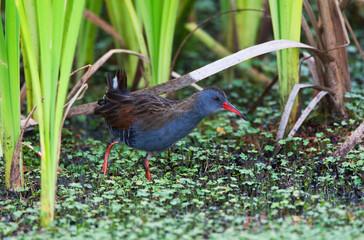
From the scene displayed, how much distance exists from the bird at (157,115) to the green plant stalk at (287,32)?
67cm

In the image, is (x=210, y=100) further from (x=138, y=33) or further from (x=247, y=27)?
(x=247, y=27)

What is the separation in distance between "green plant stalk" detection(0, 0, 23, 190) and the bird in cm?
106

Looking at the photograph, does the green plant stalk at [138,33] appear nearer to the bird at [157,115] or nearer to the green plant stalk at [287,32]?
the bird at [157,115]

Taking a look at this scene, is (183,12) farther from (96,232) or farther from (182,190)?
(96,232)

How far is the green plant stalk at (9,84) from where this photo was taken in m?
3.89

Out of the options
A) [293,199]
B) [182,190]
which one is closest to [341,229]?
[293,199]

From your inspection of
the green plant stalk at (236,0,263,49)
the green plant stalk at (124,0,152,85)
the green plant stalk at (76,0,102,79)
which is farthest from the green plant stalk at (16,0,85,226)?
the green plant stalk at (236,0,263,49)

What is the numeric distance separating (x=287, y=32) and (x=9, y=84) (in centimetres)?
262

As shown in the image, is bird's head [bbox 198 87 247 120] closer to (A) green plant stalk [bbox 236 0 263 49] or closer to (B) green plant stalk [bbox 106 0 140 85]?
(B) green plant stalk [bbox 106 0 140 85]

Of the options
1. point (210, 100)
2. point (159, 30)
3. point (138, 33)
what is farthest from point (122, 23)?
point (210, 100)

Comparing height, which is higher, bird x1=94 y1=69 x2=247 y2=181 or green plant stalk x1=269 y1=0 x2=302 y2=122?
green plant stalk x1=269 y1=0 x2=302 y2=122

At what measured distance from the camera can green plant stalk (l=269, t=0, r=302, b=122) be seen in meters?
4.88

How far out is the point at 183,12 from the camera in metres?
7.27

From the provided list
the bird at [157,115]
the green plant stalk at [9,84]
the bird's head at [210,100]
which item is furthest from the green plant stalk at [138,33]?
the green plant stalk at [9,84]
